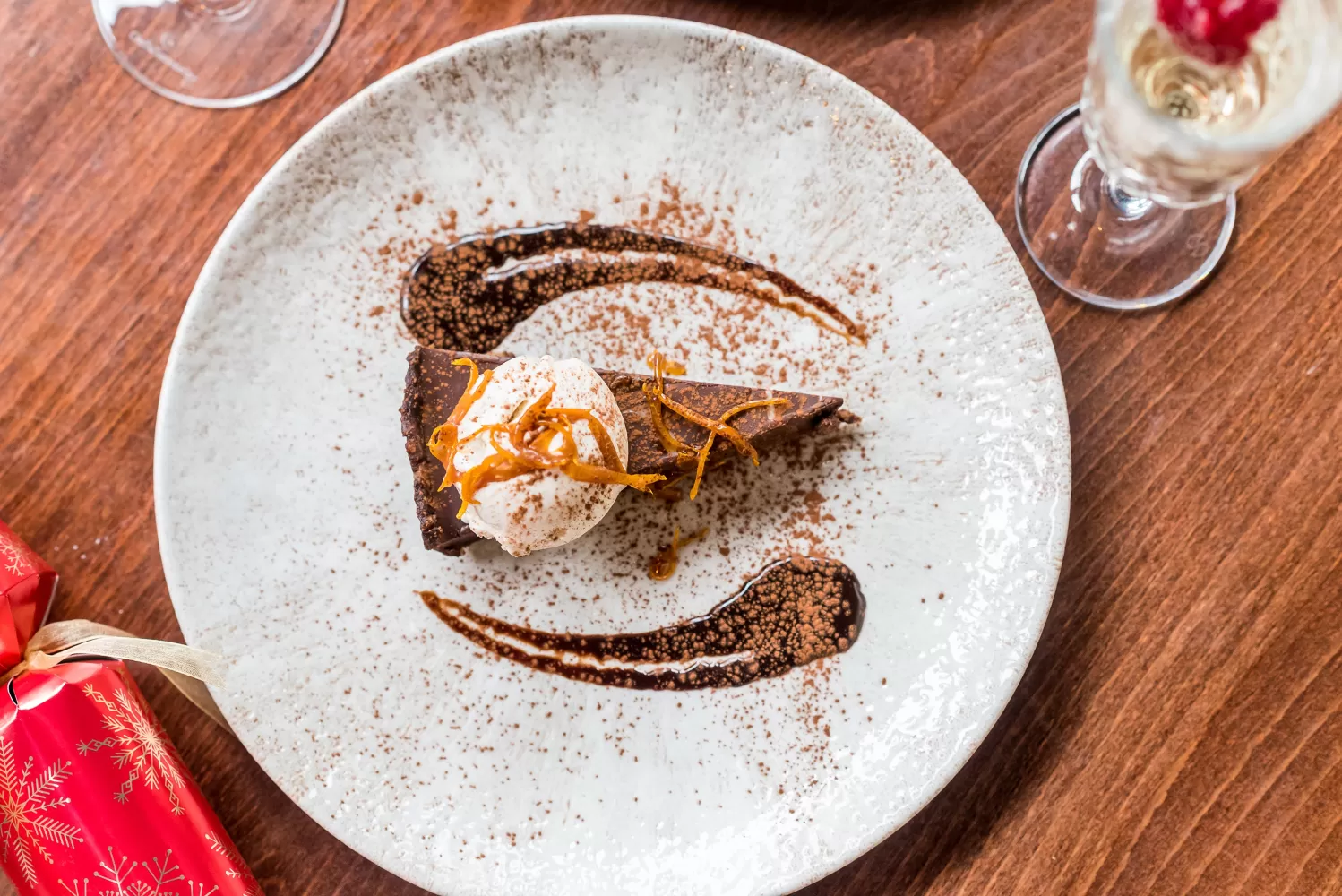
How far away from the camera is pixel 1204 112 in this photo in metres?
1.36

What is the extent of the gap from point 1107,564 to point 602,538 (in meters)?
0.99

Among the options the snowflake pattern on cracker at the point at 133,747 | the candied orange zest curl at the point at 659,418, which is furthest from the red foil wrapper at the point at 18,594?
the candied orange zest curl at the point at 659,418

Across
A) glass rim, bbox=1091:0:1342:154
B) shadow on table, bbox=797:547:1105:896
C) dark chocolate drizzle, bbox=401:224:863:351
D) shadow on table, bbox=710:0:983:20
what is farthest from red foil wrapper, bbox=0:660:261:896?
glass rim, bbox=1091:0:1342:154

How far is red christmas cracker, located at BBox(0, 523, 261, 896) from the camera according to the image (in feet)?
4.99

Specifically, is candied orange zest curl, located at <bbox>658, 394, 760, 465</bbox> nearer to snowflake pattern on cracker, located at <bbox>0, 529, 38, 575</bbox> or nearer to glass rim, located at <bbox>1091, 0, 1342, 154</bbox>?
glass rim, located at <bbox>1091, 0, 1342, 154</bbox>

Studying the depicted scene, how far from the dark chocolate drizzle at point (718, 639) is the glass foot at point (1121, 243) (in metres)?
0.73

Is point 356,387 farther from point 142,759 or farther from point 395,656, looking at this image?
point 142,759

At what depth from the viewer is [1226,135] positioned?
120 cm

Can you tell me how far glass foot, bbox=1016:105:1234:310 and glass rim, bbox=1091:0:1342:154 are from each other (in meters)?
0.48

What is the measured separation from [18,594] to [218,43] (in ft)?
3.62

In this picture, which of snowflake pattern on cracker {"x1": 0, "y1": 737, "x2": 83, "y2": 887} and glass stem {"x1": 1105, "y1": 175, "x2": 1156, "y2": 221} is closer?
snowflake pattern on cracker {"x1": 0, "y1": 737, "x2": 83, "y2": 887}

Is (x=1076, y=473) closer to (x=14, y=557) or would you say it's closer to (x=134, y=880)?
(x=134, y=880)

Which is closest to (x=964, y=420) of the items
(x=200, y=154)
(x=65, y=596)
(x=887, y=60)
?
(x=887, y=60)

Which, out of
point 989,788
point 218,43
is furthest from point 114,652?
point 989,788
